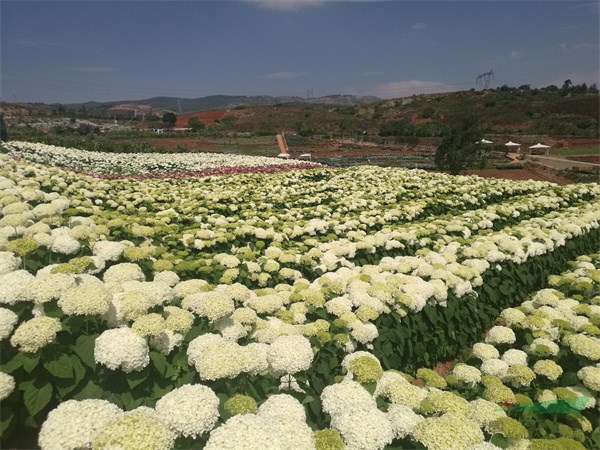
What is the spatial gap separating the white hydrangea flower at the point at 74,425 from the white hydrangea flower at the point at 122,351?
1.26ft

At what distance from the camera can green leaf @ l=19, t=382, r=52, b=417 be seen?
2070mm

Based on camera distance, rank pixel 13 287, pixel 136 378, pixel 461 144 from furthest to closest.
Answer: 1. pixel 461 144
2. pixel 13 287
3. pixel 136 378

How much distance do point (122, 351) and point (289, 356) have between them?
118cm

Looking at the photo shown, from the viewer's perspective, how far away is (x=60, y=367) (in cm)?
222

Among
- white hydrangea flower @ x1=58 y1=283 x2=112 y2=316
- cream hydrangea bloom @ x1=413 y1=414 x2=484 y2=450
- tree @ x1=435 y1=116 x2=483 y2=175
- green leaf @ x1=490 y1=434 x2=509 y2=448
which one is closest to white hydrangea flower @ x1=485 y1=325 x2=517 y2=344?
green leaf @ x1=490 y1=434 x2=509 y2=448

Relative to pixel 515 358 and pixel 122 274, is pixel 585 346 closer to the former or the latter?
pixel 515 358

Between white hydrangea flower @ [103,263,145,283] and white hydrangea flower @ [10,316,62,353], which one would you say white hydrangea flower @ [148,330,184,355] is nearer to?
white hydrangea flower @ [10,316,62,353]

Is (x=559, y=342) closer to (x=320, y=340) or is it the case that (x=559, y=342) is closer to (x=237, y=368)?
(x=320, y=340)

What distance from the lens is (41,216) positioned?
4.98 meters

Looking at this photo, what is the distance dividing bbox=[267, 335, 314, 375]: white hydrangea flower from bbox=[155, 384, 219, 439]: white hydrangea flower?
0.71 meters

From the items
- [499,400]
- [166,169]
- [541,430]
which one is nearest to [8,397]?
[499,400]

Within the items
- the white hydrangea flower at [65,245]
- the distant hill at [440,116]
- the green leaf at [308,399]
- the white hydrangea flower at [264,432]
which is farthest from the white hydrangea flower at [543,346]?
the distant hill at [440,116]

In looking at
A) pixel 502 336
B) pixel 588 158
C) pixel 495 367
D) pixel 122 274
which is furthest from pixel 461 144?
pixel 588 158

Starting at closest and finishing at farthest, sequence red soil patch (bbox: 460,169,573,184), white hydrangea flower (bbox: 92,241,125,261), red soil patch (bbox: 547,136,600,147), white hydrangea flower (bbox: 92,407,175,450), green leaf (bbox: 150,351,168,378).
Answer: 1. white hydrangea flower (bbox: 92,407,175,450)
2. green leaf (bbox: 150,351,168,378)
3. white hydrangea flower (bbox: 92,241,125,261)
4. red soil patch (bbox: 460,169,573,184)
5. red soil patch (bbox: 547,136,600,147)
